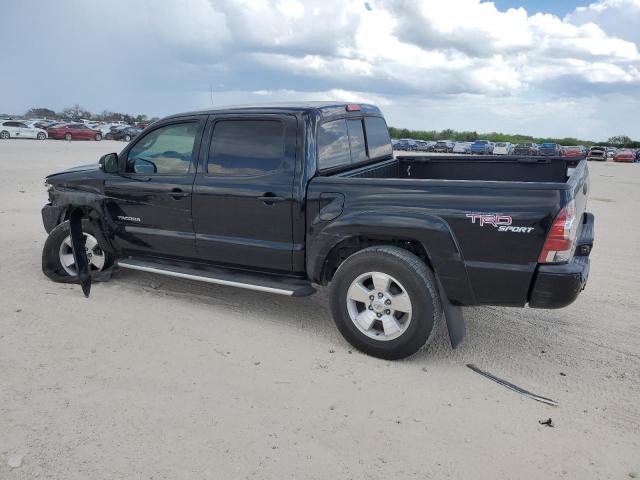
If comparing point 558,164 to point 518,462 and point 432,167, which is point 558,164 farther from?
point 518,462

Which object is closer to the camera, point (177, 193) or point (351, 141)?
point (177, 193)

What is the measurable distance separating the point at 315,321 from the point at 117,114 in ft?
→ 358

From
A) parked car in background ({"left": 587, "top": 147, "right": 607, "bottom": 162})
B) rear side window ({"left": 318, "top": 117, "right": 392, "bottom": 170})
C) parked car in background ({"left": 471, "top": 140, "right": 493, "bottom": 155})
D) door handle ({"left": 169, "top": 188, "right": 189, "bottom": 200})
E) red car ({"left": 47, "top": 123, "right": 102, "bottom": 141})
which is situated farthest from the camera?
parked car in background ({"left": 471, "top": 140, "right": 493, "bottom": 155})

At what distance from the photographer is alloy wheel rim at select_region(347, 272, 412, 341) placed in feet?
12.6

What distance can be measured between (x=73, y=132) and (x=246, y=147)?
4014cm

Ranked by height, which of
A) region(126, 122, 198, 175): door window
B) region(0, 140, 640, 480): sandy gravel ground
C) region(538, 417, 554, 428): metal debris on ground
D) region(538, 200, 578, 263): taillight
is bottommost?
region(538, 417, 554, 428): metal debris on ground

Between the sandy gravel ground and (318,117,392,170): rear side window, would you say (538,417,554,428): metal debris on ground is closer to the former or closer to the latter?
the sandy gravel ground

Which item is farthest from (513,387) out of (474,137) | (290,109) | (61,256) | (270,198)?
(474,137)

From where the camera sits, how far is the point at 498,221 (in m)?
3.47

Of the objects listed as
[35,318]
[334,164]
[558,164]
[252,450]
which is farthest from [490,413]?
[35,318]

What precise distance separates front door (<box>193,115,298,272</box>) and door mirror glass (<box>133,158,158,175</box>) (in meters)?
0.65

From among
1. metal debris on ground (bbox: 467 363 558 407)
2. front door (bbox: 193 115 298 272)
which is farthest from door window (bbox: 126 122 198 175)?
metal debris on ground (bbox: 467 363 558 407)

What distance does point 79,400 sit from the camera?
3.34 metres

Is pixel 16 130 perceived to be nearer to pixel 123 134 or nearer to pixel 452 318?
pixel 123 134
